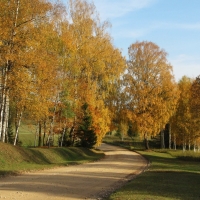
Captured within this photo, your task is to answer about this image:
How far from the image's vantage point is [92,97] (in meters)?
37.6

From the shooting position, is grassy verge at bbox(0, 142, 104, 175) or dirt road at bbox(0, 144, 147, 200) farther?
grassy verge at bbox(0, 142, 104, 175)

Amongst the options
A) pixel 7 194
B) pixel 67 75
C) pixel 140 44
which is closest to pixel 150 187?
pixel 7 194

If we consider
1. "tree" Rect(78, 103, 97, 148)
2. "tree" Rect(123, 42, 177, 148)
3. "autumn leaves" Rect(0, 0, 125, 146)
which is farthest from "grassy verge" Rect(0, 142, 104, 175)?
"tree" Rect(123, 42, 177, 148)

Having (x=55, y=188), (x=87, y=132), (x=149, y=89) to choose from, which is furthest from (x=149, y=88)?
(x=55, y=188)

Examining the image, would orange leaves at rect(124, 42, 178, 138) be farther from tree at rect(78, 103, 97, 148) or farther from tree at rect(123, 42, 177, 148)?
tree at rect(78, 103, 97, 148)

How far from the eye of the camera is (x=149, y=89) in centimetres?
4678

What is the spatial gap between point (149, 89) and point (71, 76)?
606 inches

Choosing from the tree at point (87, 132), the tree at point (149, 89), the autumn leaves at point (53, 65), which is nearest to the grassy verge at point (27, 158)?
the autumn leaves at point (53, 65)

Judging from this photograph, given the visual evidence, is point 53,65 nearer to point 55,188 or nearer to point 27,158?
point 27,158

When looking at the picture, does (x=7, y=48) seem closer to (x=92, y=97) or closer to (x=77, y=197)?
(x=77, y=197)

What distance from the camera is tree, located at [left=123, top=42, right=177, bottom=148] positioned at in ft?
150

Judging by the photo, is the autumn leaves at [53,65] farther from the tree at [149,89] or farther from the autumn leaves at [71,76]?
the tree at [149,89]

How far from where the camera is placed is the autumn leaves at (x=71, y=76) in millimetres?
19953

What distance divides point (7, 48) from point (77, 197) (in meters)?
11.0
